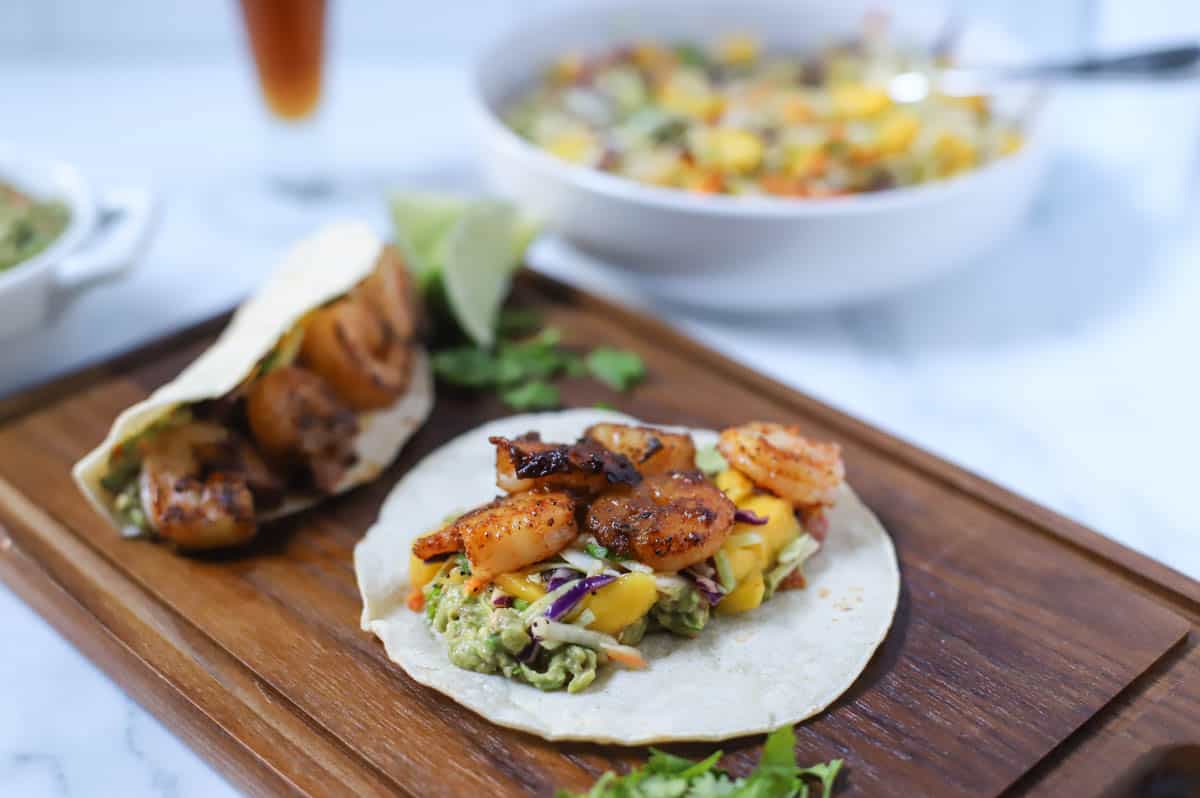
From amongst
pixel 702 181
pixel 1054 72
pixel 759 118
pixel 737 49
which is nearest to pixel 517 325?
pixel 702 181

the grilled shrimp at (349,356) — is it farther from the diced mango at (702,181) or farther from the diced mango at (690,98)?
the diced mango at (690,98)

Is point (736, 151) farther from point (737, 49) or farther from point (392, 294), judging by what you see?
point (392, 294)

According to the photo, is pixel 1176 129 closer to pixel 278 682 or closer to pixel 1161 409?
pixel 1161 409

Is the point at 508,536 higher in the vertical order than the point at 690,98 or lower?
lower

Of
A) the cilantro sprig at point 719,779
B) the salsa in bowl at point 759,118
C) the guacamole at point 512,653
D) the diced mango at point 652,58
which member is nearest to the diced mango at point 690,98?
the salsa in bowl at point 759,118

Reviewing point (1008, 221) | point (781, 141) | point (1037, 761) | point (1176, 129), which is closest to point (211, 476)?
point (1037, 761)

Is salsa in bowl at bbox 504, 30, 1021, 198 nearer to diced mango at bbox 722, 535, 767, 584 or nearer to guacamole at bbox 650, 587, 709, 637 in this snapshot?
diced mango at bbox 722, 535, 767, 584

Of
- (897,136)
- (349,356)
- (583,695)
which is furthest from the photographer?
(897,136)
